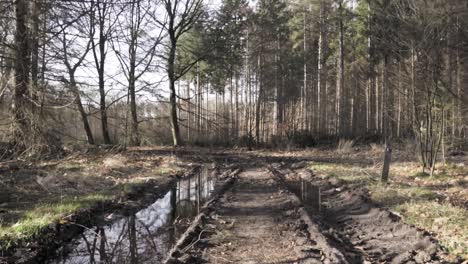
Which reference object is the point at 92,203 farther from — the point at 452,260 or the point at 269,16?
the point at 269,16

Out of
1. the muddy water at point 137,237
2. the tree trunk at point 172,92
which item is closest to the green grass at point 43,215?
the muddy water at point 137,237

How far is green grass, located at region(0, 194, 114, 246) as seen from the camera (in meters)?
7.10

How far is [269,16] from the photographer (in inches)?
1484

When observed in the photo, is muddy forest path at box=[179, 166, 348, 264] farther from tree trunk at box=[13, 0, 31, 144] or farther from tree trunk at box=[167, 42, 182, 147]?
tree trunk at box=[167, 42, 182, 147]

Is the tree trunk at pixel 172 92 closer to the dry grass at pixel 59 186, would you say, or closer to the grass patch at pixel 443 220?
the dry grass at pixel 59 186

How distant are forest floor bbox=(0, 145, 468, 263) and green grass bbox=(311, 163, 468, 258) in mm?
18

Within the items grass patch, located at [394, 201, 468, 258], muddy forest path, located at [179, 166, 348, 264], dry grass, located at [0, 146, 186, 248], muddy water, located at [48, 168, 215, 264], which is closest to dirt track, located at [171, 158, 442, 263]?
muddy forest path, located at [179, 166, 348, 264]

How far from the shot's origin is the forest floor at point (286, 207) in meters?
7.22

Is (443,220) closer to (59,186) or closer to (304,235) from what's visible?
(304,235)

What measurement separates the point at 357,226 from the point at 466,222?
6.40 feet

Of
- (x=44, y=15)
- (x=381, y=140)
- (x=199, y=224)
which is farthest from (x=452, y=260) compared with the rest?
(x=381, y=140)

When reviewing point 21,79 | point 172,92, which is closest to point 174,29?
point 172,92

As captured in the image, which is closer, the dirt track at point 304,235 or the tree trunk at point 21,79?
the dirt track at point 304,235

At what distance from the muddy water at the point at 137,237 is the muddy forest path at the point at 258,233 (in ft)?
2.22
